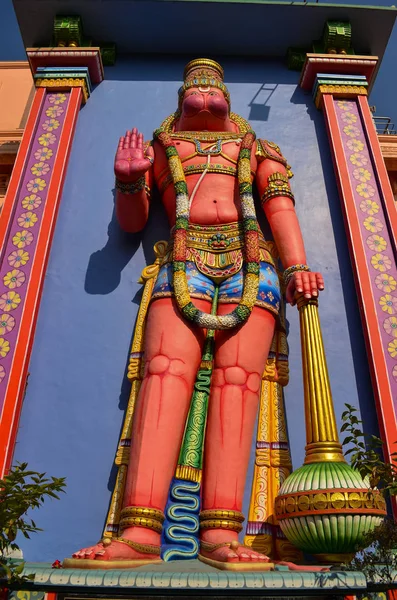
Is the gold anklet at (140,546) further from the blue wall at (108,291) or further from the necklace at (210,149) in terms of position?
the necklace at (210,149)

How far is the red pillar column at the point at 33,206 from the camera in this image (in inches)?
155

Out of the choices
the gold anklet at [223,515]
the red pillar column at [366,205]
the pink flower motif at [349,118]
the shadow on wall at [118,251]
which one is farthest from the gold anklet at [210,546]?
the pink flower motif at [349,118]

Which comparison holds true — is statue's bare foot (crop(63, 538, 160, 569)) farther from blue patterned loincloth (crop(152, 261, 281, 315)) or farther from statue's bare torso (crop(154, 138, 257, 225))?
statue's bare torso (crop(154, 138, 257, 225))

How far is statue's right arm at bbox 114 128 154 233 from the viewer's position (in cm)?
402

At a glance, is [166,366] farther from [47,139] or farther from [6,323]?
[47,139]

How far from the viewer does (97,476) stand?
12.4 ft

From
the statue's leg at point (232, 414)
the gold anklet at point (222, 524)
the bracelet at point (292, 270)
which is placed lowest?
the gold anklet at point (222, 524)

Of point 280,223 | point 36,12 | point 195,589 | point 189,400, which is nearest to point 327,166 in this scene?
point 280,223

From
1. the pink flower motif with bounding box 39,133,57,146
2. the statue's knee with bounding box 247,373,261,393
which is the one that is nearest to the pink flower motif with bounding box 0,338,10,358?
the statue's knee with bounding box 247,373,261,393

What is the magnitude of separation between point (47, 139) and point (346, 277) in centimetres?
259

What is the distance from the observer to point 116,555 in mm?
2916

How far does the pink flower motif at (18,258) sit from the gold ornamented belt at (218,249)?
1.03 meters

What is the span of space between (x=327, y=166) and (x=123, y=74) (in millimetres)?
2062

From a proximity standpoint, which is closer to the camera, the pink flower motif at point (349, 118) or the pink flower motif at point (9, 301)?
the pink flower motif at point (9, 301)
